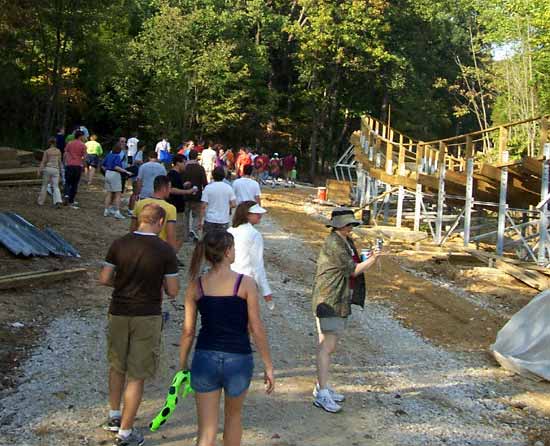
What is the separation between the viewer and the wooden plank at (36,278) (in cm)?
908

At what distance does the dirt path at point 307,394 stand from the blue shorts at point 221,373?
1.47 metres

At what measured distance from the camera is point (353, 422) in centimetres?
613

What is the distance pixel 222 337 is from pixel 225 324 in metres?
A: 0.08

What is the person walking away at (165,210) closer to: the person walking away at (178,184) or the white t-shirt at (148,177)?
the white t-shirt at (148,177)

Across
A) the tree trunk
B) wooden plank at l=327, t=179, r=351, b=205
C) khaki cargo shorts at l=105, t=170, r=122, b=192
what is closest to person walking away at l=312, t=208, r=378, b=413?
khaki cargo shorts at l=105, t=170, r=122, b=192

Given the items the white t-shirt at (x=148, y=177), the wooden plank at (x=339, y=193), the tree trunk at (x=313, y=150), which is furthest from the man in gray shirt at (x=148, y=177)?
the tree trunk at (x=313, y=150)

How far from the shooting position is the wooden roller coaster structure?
1482cm

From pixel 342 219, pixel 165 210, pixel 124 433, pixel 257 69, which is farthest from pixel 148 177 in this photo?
pixel 257 69

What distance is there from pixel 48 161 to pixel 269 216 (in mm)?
8279

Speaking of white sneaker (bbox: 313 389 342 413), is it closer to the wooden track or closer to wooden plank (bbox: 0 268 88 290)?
wooden plank (bbox: 0 268 88 290)

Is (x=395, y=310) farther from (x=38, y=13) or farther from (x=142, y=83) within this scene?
(x=142, y=83)

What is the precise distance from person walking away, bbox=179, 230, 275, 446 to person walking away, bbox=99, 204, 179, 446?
0.73 metres

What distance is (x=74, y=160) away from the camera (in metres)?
15.1

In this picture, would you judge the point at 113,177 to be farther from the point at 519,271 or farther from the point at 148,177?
the point at 519,271
